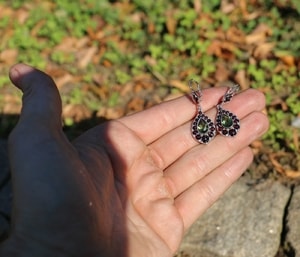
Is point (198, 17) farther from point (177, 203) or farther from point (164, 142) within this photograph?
point (177, 203)

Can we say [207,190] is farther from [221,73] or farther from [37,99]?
[221,73]

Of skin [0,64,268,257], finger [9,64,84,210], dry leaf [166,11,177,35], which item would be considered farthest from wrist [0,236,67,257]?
dry leaf [166,11,177,35]

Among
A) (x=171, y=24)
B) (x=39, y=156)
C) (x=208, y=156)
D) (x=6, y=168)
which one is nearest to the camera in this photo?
(x=39, y=156)

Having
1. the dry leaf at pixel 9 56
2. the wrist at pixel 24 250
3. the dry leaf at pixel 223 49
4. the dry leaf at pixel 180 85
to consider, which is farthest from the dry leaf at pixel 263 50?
the wrist at pixel 24 250

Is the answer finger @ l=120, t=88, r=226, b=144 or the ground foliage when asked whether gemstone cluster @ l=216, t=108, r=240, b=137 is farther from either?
the ground foliage

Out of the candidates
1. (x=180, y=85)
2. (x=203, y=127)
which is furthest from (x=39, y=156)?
(x=180, y=85)

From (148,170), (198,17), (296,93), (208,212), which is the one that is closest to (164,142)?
(148,170)
